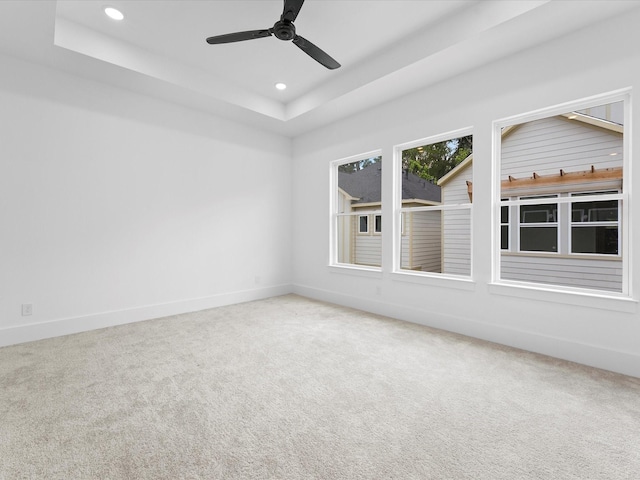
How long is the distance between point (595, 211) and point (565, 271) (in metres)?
0.59

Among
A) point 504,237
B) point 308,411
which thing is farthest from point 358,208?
point 308,411

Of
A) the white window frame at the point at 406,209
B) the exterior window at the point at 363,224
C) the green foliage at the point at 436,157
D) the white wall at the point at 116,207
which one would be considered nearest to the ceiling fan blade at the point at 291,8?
the white window frame at the point at 406,209

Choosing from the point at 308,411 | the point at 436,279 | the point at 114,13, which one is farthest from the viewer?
the point at 436,279

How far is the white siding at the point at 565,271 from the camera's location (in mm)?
2719

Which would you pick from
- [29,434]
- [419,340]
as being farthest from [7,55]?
[419,340]

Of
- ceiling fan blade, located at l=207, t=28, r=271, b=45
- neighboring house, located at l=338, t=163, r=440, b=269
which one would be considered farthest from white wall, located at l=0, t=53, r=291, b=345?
ceiling fan blade, located at l=207, t=28, r=271, b=45

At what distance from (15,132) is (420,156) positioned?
4454 millimetres

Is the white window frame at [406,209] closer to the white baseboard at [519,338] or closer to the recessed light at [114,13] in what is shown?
the white baseboard at [519,338]

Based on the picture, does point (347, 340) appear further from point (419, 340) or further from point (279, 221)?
point (279, 221)

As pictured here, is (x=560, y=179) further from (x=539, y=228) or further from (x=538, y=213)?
(x=539, y=228)

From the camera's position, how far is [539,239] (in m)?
3.11

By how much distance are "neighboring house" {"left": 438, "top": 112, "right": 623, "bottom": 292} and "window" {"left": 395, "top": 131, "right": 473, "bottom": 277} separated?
1.38 ft

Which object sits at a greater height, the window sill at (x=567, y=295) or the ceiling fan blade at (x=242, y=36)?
the ceiling fan blade at (x=242, y=36)

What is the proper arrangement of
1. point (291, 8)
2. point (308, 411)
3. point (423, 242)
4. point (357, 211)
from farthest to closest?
point (357, 211), point (423, 242), point (291, 8), point (308, 411)
